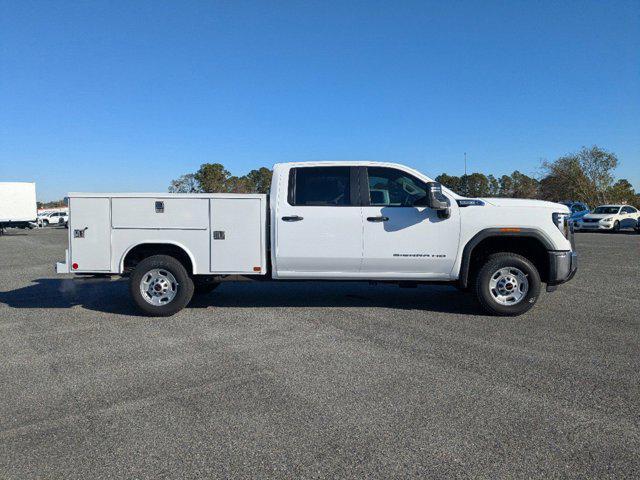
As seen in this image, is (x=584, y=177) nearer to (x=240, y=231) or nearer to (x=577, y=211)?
(x=577, y=211)

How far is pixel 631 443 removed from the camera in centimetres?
307

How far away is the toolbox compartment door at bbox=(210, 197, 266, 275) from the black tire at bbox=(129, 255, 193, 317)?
1.78 feet

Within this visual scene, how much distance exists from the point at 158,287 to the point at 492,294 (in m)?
4.47

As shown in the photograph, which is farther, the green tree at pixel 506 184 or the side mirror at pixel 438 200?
the green tree at pixel 506 184

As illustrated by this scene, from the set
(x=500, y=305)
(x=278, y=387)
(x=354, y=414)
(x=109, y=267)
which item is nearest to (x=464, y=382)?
(x=354, y=414)

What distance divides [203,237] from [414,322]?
2.99 m

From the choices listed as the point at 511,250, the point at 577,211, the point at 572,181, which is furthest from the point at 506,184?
the point at 511,250

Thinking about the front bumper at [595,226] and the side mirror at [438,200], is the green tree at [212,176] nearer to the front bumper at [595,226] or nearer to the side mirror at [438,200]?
the front bumper at [595,226]

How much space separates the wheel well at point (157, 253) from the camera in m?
6.61

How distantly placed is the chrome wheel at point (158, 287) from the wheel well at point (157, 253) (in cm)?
28

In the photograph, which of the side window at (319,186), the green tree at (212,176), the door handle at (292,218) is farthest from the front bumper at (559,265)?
the green tree at (212,176)

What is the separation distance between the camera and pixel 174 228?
6.42 meters

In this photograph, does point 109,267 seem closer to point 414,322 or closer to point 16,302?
point 16,302

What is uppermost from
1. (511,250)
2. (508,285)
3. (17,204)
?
(17,204)
